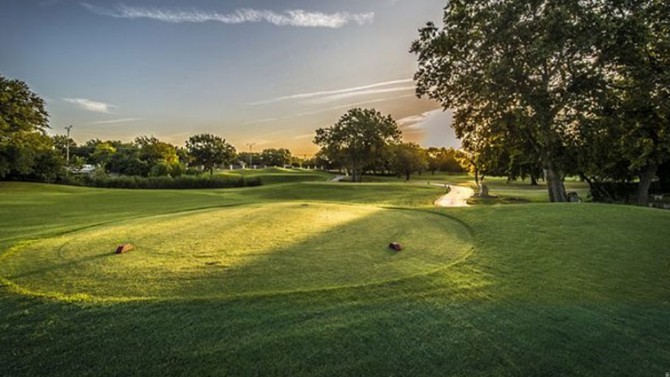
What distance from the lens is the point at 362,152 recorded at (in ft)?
206

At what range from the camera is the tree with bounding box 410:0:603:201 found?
53.3 feet

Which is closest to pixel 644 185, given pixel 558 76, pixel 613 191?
pixel 613 191

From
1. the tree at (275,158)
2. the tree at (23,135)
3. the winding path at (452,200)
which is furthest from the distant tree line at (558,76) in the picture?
the tree at (275,158)

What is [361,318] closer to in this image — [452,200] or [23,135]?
[452,200]

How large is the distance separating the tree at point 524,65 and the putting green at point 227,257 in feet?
40.4

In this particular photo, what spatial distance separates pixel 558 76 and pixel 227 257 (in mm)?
21070

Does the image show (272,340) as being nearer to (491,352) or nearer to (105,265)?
(491,352)

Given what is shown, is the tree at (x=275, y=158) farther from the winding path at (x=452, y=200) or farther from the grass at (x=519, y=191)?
the winding path at (x=452, y=200)

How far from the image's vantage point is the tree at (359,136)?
202 ft

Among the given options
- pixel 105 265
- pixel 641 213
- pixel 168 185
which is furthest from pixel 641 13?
pixel 168 185

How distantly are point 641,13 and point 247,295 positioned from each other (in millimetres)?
21545

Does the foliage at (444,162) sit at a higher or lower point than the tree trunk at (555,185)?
higher

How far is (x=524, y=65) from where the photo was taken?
59.4 feet

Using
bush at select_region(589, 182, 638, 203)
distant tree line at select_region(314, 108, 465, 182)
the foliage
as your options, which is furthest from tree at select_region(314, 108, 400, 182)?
the foliage
